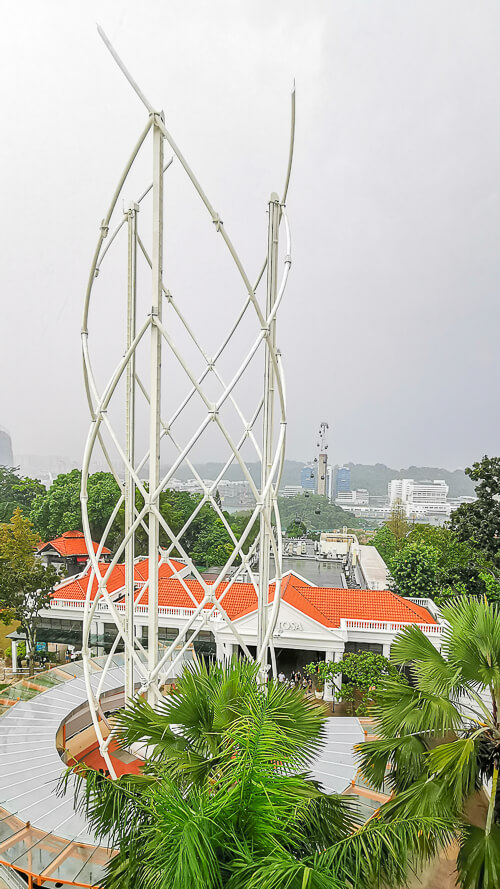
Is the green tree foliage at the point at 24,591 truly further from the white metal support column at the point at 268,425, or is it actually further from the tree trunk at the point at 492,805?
the tree trunk at the point at 492,805

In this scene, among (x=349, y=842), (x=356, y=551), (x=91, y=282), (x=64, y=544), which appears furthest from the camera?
(x=356, y=551)

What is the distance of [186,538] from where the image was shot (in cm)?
4212

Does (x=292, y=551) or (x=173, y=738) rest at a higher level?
(x=173, y=738)

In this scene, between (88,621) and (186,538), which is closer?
(88,621)

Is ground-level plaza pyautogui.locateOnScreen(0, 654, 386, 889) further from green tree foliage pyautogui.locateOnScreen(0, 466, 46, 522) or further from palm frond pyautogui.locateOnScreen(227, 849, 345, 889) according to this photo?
green tree foliage pyautogui.locateOnScreen(0, 466, 46, 522)

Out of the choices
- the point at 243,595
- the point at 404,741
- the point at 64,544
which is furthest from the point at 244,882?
the point at 64,544

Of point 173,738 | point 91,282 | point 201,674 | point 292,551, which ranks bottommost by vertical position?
point 292,551

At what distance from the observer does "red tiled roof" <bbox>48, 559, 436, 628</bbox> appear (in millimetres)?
18734

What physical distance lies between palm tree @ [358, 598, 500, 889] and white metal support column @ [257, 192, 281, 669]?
2222 millimetres

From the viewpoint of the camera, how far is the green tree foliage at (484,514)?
2181 cm

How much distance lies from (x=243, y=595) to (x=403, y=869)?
721 inches

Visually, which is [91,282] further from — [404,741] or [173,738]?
[404,741]

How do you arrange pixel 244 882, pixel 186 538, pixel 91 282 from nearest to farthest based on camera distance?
pixel 244 882
pixel 91 282
pixel 186 538

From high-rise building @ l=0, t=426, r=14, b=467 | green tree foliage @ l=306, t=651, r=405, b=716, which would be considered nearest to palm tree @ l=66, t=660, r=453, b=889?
green tree foliage @ l=306, t=651, r=405, b=716
